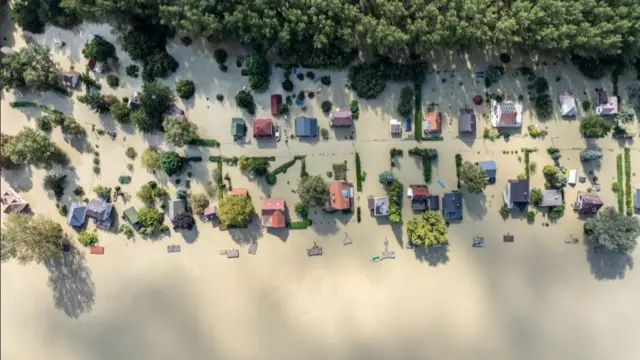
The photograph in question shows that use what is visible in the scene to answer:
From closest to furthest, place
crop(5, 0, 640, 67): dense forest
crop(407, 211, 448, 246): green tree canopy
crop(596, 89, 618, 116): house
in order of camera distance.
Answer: crop(5, 0, 640, 67): dense forest
crop(407, 211, 448, 246): green tree canopy
crop(596, 89, 618, 116): house

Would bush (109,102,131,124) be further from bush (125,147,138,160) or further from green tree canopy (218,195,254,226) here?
green tree canopy (218,195,254,226)

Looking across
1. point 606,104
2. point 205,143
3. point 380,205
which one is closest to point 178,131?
point 205,143

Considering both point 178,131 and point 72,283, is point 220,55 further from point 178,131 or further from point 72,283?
point 72,283

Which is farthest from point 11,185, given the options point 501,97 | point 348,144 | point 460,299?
point 501,97


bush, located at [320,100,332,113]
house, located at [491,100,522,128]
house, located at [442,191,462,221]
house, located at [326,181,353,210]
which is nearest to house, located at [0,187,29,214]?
house, located at [326,181,353,210]

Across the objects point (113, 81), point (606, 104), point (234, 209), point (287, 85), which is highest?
point (113, 81)

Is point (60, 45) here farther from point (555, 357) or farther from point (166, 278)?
point (555, 357)

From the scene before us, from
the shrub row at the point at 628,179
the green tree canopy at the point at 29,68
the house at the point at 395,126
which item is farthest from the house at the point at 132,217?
the shrub row at the point at 628,179
